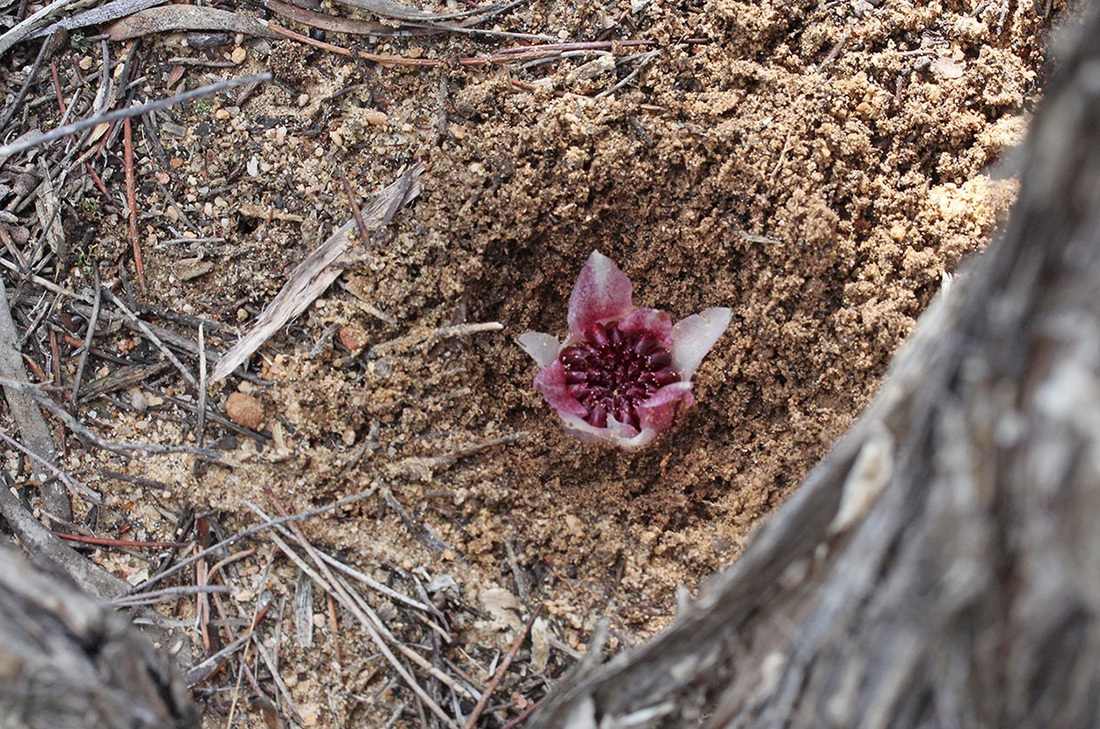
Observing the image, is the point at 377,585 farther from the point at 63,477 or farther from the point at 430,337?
the point at 63,477

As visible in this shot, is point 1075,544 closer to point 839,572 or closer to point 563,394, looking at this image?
point 839,572

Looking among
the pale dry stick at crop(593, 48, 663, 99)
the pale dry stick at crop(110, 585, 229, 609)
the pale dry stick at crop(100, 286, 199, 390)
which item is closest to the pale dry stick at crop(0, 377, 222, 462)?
the pale dry stick at crop(100, 286, 199, 390)

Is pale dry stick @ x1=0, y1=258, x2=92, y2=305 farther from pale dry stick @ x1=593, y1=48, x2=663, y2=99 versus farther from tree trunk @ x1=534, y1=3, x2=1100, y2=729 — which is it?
tree trunk @ x1=534, y1=3, x2=1100, y2=729

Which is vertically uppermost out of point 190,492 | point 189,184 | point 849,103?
point 849,103

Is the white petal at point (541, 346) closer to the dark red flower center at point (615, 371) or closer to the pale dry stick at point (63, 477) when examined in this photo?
the dark red flower center at point (615, 371)

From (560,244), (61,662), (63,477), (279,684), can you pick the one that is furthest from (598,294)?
(61,662)

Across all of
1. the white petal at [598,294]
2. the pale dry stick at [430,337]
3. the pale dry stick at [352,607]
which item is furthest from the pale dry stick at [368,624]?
the white petal at [598,294]

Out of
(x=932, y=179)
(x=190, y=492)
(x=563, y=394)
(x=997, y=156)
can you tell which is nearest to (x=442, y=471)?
(x=563, y=394)

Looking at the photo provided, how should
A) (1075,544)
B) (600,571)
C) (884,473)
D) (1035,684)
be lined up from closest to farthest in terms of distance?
(1075,544)
(1035,684)
(884,473)
(600,571)
